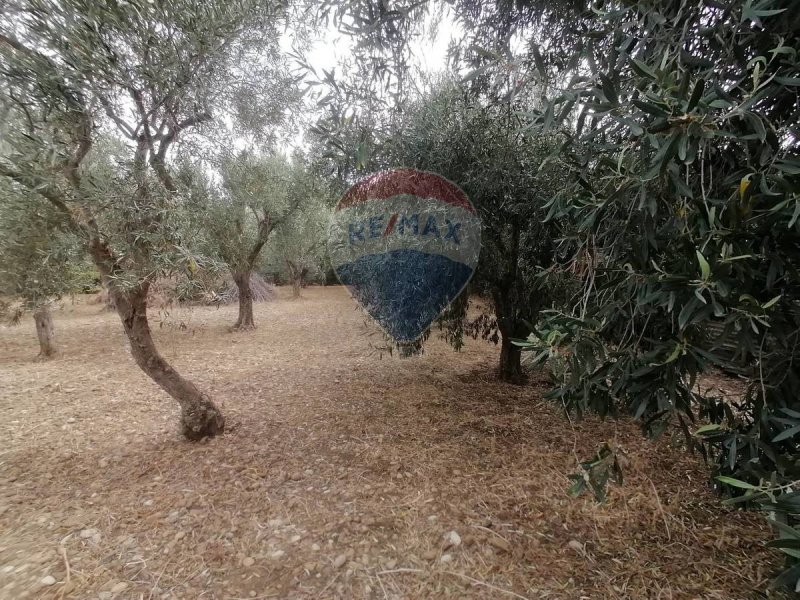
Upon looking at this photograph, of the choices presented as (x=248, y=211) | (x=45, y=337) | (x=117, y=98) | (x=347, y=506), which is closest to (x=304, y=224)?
(x=248, y=211)

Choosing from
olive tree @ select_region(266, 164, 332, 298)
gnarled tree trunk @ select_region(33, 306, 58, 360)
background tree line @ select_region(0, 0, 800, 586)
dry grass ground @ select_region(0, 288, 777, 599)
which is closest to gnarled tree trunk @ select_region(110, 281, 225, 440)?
background tree line @ select_region(0, 0, 800, 586)

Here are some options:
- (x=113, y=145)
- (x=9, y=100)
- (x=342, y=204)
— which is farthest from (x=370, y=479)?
(x=113, y=145)

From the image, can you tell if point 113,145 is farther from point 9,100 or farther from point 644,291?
point 644,291

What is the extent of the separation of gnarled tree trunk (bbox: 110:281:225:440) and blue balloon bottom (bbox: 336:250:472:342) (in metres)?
2.05

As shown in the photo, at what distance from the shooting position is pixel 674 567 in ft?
6.73

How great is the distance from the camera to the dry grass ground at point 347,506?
1.97m

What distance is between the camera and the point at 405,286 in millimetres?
3742

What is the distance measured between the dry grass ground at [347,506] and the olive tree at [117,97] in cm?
92

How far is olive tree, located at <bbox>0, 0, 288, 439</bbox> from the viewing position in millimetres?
1900

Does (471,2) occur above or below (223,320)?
above

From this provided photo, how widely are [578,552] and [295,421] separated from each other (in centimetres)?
299

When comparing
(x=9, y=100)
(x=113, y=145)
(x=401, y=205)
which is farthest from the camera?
(x=113, y=145)

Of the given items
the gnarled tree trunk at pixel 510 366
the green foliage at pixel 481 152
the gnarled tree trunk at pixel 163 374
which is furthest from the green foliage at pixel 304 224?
the gnarled tree trunk at pixel 510 366

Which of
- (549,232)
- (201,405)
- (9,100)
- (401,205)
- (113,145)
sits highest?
(113,145)
